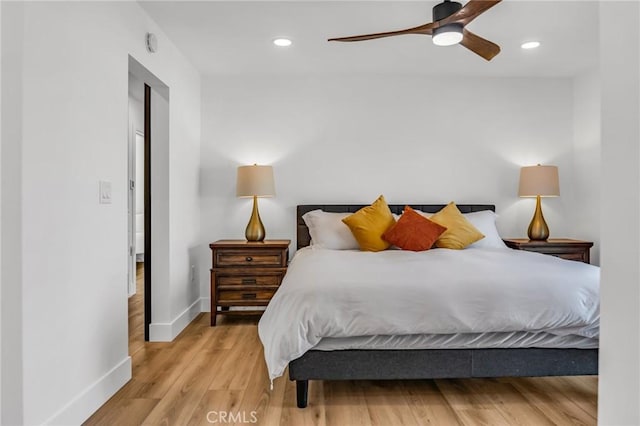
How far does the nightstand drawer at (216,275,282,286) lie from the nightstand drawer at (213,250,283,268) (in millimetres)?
111

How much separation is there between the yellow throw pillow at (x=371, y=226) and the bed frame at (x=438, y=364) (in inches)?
55.9

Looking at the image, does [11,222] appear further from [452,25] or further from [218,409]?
[452,25]

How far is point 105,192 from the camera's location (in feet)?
7.58

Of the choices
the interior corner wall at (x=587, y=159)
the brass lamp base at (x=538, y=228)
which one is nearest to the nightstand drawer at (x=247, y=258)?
the brass lamp base at (x=538, y=228)

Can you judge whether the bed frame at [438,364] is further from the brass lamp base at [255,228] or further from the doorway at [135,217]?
the brass lamp base at [255,228]

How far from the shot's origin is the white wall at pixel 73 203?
1710 mm

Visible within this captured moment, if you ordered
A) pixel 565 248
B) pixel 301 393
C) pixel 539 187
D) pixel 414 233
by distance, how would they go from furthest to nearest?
pixel 539 187
pixel 565 248
pixel 414 233
pixel 301 393

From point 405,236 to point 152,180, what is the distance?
220 cm

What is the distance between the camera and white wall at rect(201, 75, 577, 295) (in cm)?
435

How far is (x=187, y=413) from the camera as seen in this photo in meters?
2.15

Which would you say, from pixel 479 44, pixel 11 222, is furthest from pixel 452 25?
pixel 11 222

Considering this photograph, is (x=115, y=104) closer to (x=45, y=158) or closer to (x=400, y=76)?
(x=45, y=158)

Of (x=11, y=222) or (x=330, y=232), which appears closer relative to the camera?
(x=11, y=222)
